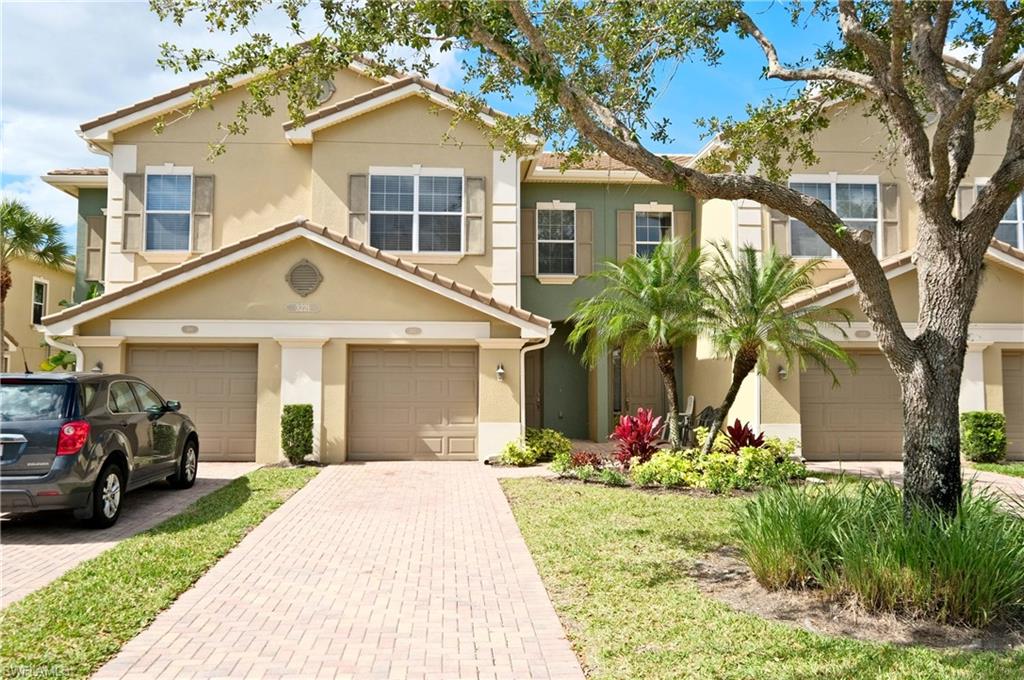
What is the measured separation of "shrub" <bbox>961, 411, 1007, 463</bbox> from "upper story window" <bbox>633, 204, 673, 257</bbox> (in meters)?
7.48

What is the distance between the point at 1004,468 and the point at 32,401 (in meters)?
15.7

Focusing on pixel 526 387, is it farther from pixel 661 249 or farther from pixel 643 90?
pixel 643 90

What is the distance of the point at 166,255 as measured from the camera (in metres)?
16.3

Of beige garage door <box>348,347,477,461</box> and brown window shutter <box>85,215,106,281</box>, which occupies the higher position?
brown window shutter <box>85,215,106,281</box>

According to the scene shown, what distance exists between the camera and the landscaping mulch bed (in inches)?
207

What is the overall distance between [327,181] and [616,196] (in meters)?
6.75

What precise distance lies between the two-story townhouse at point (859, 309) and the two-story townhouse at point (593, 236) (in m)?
1.77

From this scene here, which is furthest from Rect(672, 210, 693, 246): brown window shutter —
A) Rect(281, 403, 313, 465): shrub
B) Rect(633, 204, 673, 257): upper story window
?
Rect(281, 403, 313, 465): shrub

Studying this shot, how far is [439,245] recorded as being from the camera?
16.4 meters

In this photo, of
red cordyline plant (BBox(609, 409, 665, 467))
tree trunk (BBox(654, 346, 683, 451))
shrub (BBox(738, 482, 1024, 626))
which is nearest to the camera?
shrub (BBox(738, 482, 1024, 626))

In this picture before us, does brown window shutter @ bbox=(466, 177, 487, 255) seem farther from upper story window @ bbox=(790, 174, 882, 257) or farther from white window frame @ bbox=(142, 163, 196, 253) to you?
upper story window @ bbox=(790, 174, 882, 257)

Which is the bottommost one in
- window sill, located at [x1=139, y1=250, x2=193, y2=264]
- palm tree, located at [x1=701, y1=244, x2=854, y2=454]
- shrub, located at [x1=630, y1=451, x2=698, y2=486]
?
shrub, located at [x1=630, y1=451, x2=698, y2=486]

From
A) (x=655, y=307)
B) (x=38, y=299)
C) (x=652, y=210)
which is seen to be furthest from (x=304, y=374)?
(x=38, y=299)

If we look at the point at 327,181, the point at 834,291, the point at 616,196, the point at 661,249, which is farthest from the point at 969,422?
the point at 327,181
